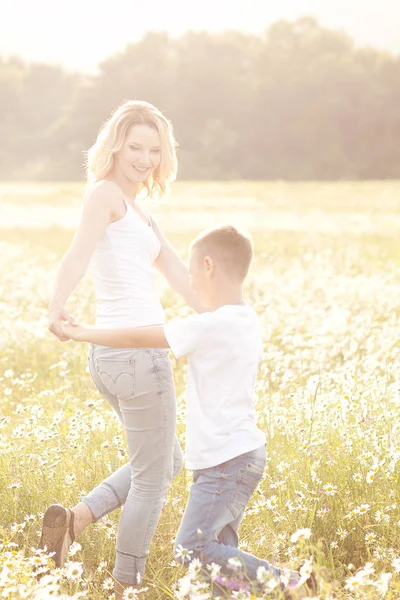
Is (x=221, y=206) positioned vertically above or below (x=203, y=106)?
below

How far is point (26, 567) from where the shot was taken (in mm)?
4301

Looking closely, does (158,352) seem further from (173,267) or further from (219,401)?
(173,267)

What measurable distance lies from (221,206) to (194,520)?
103 feet

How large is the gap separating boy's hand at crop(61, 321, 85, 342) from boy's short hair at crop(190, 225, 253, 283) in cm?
68

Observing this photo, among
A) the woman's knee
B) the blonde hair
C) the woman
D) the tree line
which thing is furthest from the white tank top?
the tree line

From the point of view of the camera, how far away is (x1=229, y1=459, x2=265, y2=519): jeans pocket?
429 centimetres

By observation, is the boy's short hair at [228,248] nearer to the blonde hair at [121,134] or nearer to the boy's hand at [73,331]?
the boy's hand at [73,331]

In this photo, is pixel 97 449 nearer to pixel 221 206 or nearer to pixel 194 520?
pixel 194 520

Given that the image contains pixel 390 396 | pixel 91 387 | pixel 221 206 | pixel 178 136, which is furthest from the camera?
pixel 178 136

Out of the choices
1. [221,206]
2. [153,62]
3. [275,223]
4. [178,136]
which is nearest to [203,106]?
[178,136]

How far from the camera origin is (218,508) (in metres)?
4.27

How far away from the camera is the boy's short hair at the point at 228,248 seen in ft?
14.1

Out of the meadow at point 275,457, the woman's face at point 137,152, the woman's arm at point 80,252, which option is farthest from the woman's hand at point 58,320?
the meadow at point 275,457

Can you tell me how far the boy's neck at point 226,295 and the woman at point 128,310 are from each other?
0.41 metres
